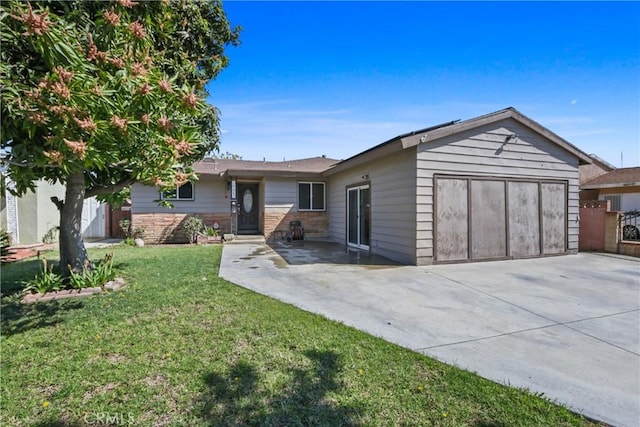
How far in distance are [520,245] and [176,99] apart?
909 cm

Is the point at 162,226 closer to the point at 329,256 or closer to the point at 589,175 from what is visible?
the point at 329,256

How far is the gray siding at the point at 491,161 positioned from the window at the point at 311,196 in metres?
6.84

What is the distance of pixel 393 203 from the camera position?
8.44 meters

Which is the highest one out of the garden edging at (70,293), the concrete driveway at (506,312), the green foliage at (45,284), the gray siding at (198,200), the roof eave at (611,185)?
the roof eave at (611,185)

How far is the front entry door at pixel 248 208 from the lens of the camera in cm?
1442

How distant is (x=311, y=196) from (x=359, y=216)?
365 cm

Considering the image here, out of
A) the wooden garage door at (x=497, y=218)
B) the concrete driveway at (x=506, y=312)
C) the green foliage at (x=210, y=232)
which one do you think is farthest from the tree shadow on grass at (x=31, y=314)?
the green foliage at (x=210, y=232)

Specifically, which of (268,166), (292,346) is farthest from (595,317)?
(268,166)

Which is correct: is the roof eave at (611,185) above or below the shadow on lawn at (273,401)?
above

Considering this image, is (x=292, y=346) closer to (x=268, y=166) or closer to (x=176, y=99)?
(x=176, y=99)

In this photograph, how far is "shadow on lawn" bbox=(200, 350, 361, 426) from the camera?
2.13 metres

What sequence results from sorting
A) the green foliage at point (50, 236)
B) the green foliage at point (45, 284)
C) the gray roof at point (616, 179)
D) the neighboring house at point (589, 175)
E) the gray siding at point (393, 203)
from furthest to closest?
the neighboring house at point (589, 175), the gray roof at point (616, 179), the green foliage at point (50, 236), the gray siding at point (393, 203), the green foliage at point (45, 284)

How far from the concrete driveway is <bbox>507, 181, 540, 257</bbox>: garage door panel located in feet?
1.91

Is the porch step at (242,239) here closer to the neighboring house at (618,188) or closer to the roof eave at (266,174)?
the roof eave at (266,174)
